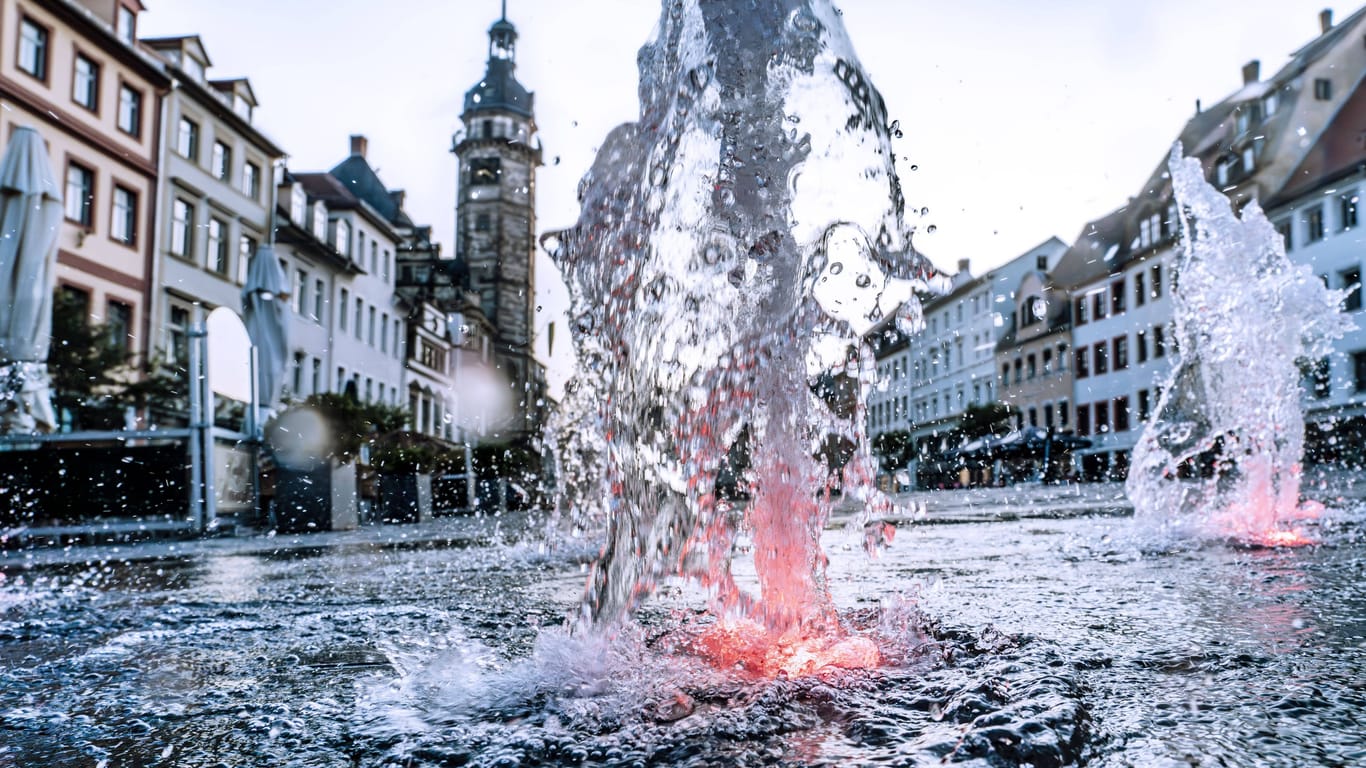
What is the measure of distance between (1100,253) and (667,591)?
50.2 metres

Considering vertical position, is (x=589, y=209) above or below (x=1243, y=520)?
above

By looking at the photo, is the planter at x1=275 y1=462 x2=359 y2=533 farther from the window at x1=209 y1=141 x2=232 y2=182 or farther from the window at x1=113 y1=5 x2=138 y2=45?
the window at x1=209 y1=141 x2=232 y2=182

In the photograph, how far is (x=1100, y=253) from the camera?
50.6 meters

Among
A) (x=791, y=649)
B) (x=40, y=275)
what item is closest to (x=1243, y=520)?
(x=791, y=649)

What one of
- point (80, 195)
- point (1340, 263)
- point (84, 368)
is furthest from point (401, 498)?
point (1340, 263)

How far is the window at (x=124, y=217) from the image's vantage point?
2367cm

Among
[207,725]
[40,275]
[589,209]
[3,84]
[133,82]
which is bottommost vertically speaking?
[207,725]

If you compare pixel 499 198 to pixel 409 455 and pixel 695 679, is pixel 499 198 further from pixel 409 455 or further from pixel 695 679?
pixel 695 679

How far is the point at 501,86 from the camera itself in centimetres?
7169

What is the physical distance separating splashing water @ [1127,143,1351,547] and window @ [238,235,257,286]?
956 inches

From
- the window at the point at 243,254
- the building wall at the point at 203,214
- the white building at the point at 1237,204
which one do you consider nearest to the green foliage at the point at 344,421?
the building wall at the point at 203,214

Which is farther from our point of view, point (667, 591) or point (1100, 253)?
point (1100, 253)

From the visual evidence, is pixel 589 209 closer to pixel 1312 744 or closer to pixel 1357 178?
pixel 1312 744

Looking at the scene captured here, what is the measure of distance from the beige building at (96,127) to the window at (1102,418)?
39700 millimetres
